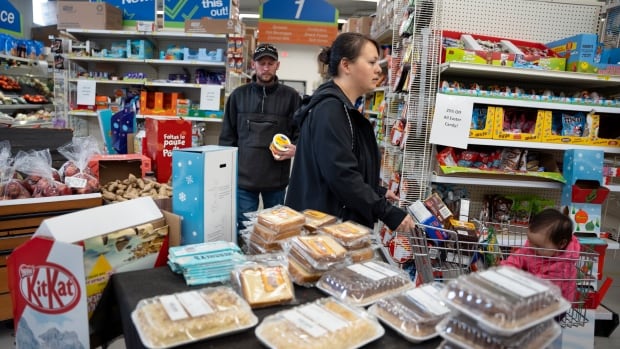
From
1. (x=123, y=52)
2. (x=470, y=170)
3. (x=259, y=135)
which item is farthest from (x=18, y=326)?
(x=123, y=52)

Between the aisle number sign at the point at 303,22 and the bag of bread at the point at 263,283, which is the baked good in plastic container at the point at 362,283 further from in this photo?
the aisle number sign at the point at 303,22

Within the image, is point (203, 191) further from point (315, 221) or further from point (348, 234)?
point (348, 234)

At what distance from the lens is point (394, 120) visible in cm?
371

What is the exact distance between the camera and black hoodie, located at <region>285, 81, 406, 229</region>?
180 centimetres

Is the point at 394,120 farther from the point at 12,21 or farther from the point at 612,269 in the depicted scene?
the point at 12,21

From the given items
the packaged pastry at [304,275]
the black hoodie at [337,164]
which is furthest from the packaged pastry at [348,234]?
the black hoodie at [337,164]

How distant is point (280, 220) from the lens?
149cm

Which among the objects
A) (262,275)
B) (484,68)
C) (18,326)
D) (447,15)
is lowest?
(18,326)

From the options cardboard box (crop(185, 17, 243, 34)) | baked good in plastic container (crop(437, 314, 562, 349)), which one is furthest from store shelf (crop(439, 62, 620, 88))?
cardboard box (crop(185, 17, 243, 34))

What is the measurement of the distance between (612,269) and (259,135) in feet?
11.9

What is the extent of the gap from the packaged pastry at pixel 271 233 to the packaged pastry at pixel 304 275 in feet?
0.56

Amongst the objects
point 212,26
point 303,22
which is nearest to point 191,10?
point 212,26

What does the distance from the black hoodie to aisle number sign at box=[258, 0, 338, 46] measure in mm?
7259

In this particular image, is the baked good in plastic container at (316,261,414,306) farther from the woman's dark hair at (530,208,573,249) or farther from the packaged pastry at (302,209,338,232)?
the woman's dark hair at (530,208,573,249)
